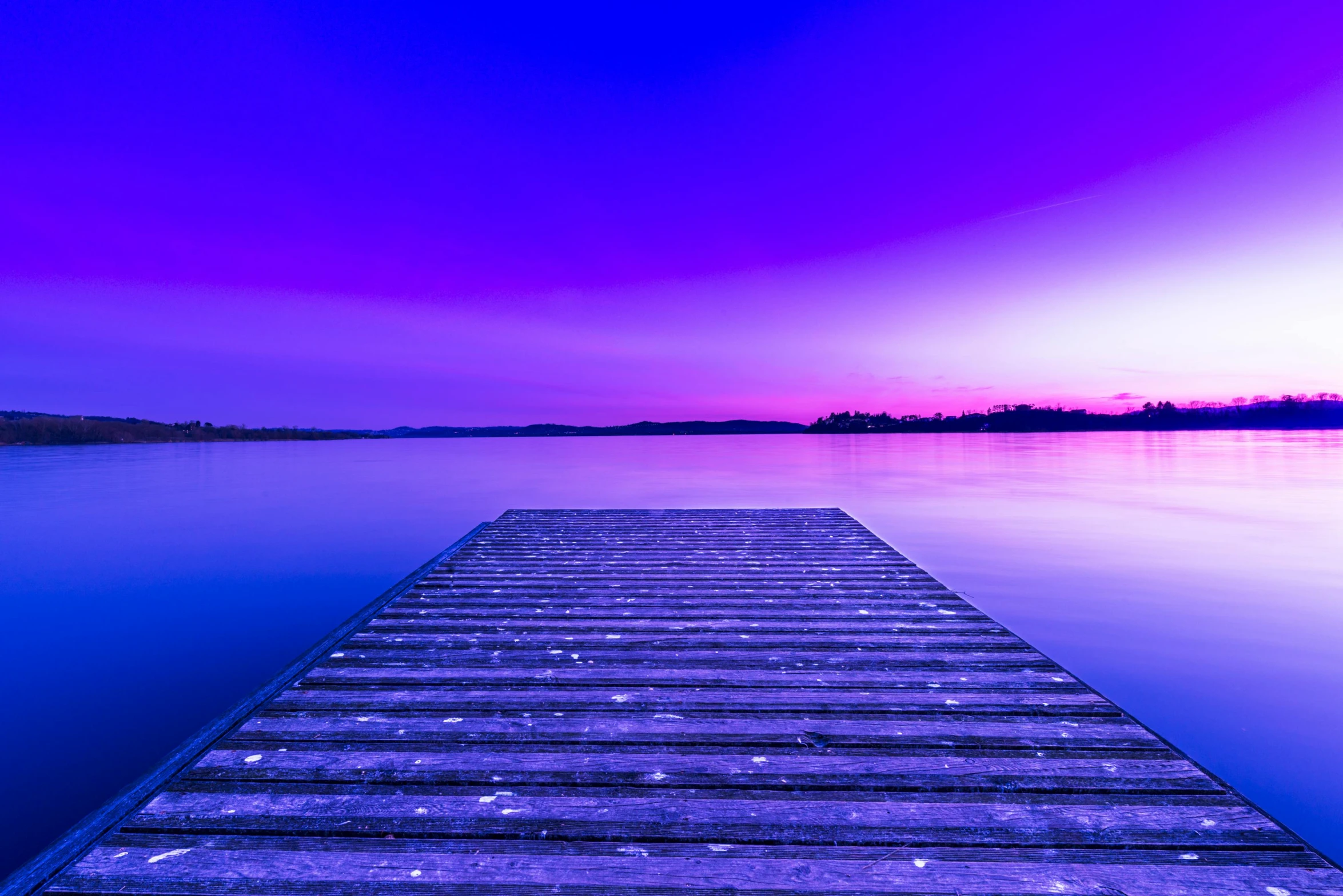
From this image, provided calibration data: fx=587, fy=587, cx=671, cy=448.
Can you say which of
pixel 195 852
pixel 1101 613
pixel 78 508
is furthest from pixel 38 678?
pixel 78 508

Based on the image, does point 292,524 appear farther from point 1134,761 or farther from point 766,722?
point 1134,761

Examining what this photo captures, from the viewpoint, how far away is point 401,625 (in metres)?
4.34

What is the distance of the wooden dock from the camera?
1966 mm

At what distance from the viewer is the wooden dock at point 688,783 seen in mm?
1966

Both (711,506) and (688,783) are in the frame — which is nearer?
(688,783)

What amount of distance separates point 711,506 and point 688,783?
1237cm

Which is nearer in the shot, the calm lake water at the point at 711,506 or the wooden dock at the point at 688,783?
the wooden dock at the point at 688,783

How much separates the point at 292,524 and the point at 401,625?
37.3 ft

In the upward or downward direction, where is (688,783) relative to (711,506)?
upward

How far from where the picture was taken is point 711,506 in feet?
48.3

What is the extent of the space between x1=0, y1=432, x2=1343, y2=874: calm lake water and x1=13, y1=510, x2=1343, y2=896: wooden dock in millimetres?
1911

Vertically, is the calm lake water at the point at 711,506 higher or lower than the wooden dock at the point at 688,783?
lower

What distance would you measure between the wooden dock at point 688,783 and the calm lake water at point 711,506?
191 centimetres

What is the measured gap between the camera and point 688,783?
2404 millimetres
